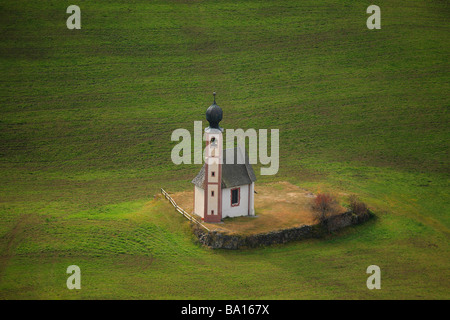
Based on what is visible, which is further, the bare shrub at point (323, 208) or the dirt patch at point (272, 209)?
the bare shrub at point (323, 208)

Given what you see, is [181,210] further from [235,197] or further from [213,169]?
[213,169]

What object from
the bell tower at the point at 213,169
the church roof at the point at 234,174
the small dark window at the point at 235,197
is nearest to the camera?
the bell tower at the point at 213,169

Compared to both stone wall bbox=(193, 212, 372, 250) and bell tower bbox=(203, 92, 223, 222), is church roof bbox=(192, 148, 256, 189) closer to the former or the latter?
bell tower bbox=(203, 92, 223, 222)

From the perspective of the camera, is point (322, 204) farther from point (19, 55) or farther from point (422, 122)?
point (19, 55)

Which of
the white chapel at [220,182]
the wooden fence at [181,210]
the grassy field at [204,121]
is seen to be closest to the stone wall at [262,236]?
the wooden fence at [181,210]

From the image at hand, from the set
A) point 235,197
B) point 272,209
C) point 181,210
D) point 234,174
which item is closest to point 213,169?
point 234,174

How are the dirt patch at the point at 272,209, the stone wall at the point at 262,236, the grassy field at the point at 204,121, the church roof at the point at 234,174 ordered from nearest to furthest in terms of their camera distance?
the grassy field at the point at 204,121, the stone wall at the point at 262,236, the dirt patch at the point at 272,209, the church roof at the point at 234,174

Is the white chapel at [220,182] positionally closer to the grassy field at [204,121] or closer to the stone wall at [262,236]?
the stone wall at [262,236]

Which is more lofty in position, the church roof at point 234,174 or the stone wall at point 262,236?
the church roof at point 234,174
